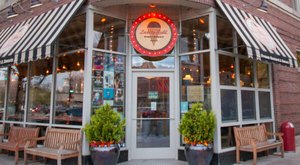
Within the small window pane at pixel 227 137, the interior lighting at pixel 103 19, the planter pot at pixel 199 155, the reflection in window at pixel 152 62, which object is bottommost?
the planter pot at pixel 199 155

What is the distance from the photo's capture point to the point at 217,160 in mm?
7375

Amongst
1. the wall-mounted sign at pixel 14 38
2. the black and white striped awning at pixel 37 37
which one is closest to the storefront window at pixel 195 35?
the black and white striped awning at pixel 37 37

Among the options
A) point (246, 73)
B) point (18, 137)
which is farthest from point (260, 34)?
point (18, 137)

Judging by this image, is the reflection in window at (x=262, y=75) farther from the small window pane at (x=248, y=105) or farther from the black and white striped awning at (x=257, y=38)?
the black and white striped awning at (x=257, y=38)

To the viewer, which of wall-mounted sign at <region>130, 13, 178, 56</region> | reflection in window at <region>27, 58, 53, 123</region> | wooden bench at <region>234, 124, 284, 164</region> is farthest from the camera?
reflection in window at <region>27, 58, 53, 123</region>

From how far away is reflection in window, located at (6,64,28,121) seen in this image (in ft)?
31.6

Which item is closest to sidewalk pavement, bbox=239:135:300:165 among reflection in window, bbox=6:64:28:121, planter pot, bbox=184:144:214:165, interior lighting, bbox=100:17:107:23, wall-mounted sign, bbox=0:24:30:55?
planter pot, bbox=184:144:214:165

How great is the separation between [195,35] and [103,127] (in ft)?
12.3

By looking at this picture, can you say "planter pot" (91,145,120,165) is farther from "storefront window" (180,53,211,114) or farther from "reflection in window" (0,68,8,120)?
"reflection in window" (0,68,8,120)

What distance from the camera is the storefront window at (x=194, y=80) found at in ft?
26.0

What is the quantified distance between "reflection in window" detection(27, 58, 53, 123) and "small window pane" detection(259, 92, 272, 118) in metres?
6.66

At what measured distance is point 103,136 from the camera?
22.6 ft

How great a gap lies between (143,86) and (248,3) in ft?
15.1

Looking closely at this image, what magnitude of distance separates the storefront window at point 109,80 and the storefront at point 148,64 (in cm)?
3
